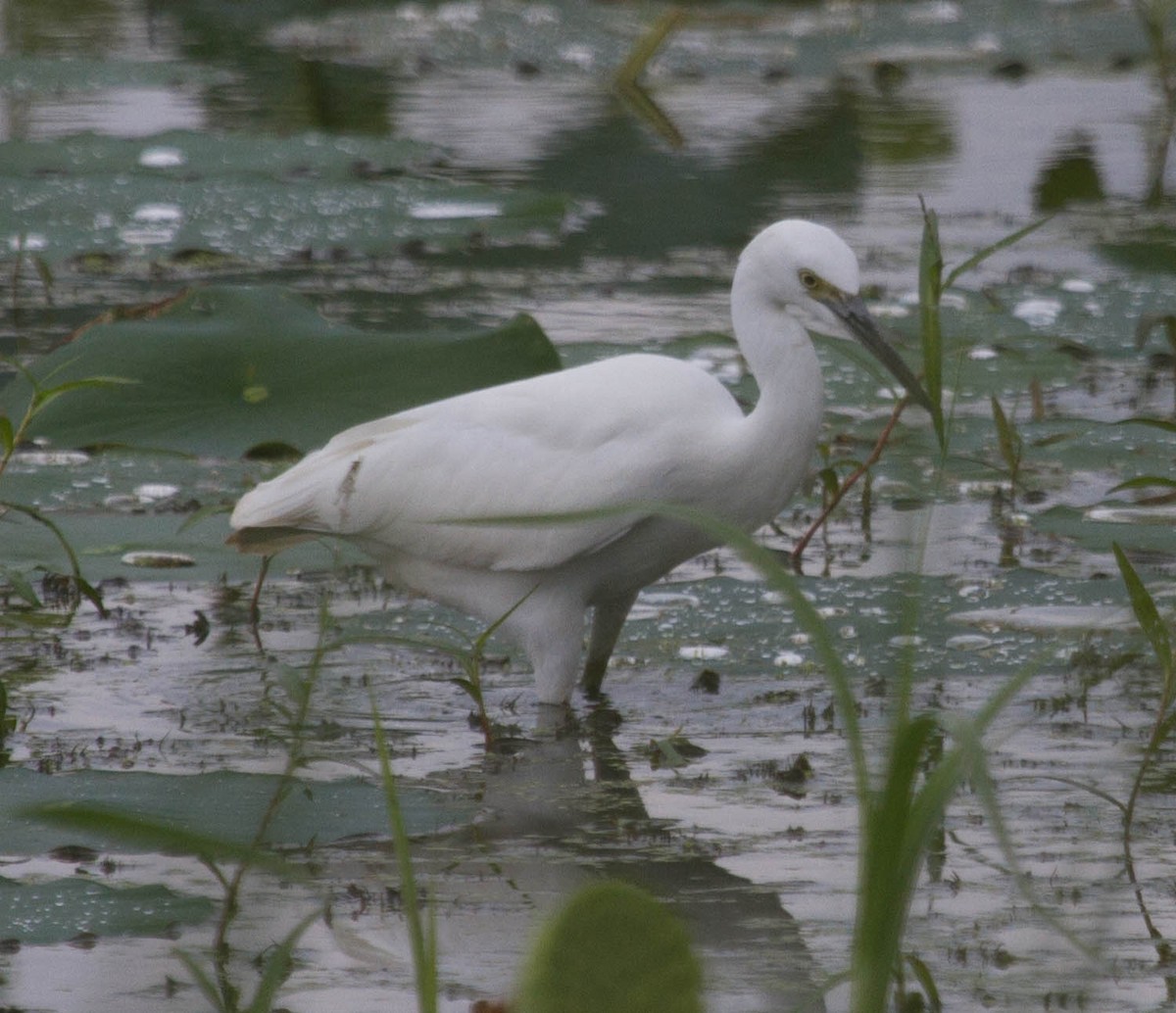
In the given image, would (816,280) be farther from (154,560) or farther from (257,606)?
(154,560)

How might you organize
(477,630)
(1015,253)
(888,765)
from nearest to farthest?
(888,765)
(477,630)
(1015,253)

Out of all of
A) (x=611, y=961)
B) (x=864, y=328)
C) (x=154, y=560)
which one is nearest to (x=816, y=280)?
(x=864, y=328)

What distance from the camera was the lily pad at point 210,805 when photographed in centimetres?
271

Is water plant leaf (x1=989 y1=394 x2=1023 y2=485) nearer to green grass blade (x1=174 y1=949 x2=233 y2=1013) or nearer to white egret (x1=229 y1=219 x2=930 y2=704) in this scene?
white egret (x1=229 y1=219 x2=930 y2=704)

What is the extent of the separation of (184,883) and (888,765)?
1309mm

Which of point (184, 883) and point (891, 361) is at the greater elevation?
point (891, 361)

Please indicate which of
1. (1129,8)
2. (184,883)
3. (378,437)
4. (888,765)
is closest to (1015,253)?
(378,437)

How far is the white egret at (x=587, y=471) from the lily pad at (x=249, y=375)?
89cm

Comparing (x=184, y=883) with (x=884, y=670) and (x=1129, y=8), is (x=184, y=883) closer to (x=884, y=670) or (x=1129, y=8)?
(x=884, y=670)

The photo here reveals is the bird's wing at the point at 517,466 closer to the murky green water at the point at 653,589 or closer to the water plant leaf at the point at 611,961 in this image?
the murky green water at the point at 653,589

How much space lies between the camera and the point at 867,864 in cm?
175

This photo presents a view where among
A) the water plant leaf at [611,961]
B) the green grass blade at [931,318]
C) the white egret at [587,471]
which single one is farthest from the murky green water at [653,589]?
the water plant leaf at [611,961]

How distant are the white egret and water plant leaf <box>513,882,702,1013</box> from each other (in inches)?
78.5

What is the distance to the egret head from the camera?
3.43m
